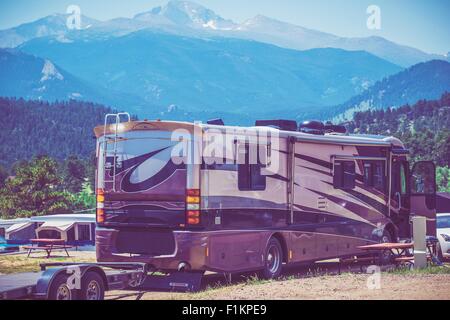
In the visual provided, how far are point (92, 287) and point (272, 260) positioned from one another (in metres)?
5.40

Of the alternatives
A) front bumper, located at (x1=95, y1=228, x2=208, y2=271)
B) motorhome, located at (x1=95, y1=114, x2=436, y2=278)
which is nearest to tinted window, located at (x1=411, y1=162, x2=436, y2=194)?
motorhome, located at (x1=95, y1=114, x2=436, y2=278)

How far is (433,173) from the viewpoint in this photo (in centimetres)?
2062

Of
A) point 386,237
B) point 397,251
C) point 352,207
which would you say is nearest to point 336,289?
point 352,207

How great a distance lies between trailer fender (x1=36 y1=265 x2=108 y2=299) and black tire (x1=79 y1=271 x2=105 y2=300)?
0.23ft

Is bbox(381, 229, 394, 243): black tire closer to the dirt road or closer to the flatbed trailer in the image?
the dirt road

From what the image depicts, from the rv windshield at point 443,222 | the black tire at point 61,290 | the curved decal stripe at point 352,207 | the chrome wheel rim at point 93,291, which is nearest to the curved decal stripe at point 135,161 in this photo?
the chrome wheel rim at point 93,291

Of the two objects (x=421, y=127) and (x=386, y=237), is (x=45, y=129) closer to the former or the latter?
(x=421, y=127)

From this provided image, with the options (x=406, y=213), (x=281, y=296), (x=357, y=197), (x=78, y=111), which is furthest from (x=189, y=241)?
(x=78, y=111)

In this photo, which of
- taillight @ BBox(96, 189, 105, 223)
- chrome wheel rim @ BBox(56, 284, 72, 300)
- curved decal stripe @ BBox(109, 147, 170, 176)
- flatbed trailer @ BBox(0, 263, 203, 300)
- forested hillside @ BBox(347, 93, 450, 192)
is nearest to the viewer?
flatbed trailer @ BBox(0, 263, 203, 300)

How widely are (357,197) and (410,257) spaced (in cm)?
180

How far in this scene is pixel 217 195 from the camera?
14711mm

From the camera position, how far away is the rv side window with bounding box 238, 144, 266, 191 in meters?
15.4

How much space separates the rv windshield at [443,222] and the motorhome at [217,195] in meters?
6.52
